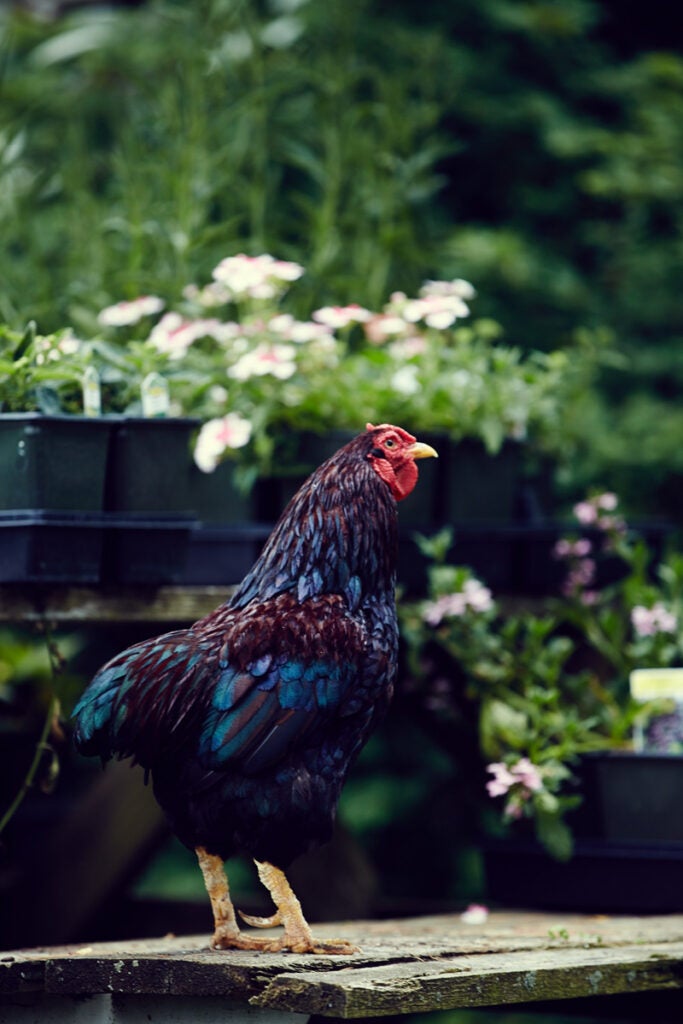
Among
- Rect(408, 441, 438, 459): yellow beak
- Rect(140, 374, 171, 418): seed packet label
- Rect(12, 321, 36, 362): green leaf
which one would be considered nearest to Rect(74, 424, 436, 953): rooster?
Rect(408, 441, 438, 459): yellow beak

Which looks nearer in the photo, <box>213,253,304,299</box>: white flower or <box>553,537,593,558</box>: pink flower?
<box>213,253,304,299</box>: white flower

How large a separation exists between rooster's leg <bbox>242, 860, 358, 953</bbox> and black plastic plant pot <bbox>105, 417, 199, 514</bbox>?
701 millimetres

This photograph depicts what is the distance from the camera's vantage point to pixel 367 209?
4125 mm

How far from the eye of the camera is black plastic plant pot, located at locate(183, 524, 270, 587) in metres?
3.01

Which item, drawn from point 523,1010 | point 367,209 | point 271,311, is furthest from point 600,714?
point 367,209

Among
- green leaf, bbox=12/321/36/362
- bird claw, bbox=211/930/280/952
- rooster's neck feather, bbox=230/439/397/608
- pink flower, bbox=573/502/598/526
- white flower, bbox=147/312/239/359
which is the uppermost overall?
white flower, bbox=147/312/239/359

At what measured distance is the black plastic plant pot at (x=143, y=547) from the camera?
2.59 m

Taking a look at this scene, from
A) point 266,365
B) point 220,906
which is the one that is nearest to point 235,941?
point 220,906

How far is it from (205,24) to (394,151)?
25.3 inches

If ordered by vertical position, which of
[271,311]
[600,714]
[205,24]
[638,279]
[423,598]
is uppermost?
[205,24]

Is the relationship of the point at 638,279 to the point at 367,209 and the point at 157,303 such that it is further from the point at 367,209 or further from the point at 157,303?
the point at 157,303

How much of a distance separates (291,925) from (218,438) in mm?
1054

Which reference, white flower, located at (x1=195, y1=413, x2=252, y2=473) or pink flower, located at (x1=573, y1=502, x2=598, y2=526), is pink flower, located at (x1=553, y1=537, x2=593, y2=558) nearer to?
pink flower, located at (x1=573, y1=502, x2=598, y2=526)

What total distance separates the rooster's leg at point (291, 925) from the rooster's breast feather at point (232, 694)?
17 cm
